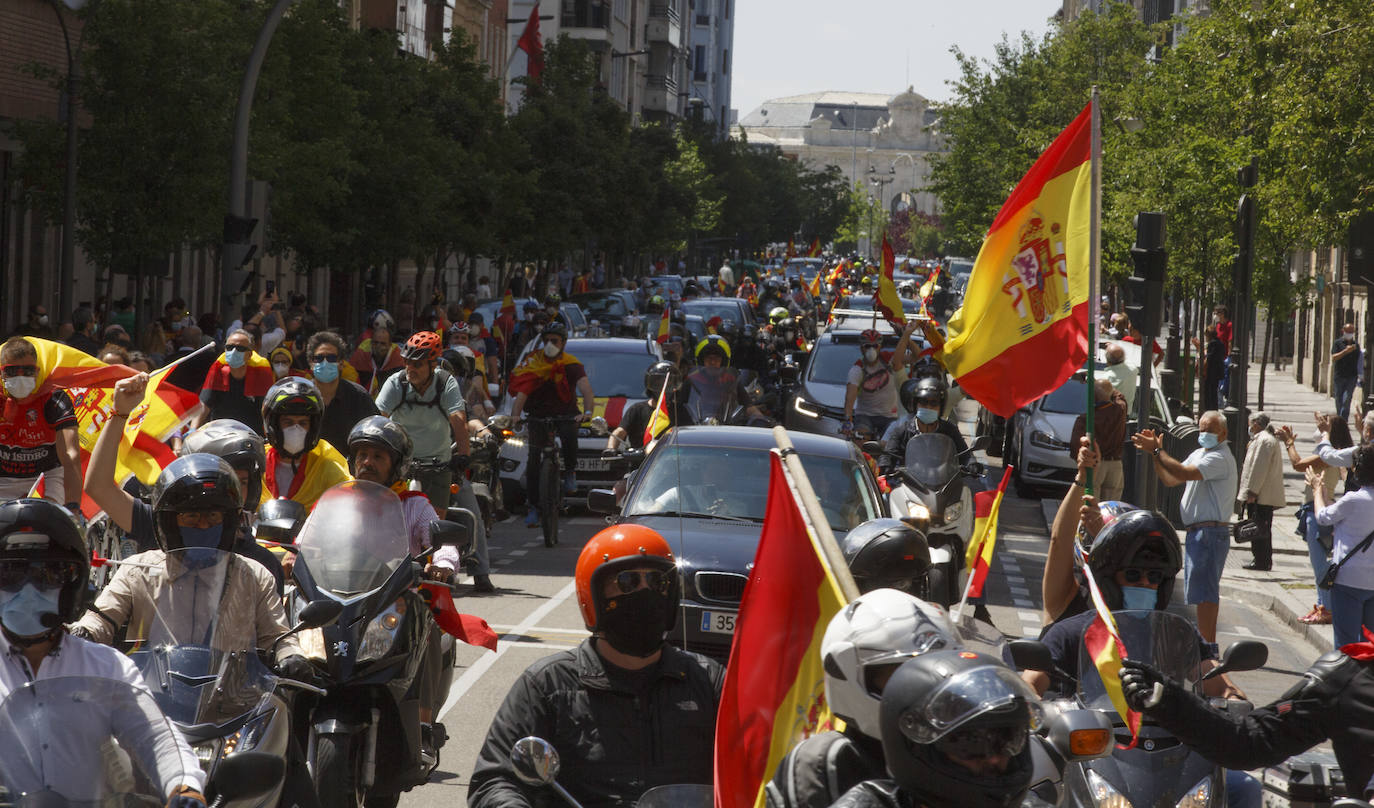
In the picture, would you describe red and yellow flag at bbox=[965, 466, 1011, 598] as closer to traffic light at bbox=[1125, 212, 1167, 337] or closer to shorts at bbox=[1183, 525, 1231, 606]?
shorts at bbox=[1183, 525, 1231, 606]

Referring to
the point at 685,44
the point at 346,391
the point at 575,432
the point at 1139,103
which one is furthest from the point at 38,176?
the point at 685,44

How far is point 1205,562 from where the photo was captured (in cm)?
1259

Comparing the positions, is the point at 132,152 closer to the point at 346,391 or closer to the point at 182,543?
the point at 346,391

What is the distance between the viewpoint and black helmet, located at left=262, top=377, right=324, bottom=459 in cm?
798

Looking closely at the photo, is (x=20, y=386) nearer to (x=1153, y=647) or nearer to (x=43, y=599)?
(x=43, y=599)

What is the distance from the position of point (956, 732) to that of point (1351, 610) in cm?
836

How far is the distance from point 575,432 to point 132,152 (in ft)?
28.0

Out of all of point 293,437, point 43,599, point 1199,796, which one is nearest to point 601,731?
point 43,599

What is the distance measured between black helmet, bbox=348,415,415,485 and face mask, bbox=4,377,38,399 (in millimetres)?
3124

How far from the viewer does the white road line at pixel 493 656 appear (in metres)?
10.5

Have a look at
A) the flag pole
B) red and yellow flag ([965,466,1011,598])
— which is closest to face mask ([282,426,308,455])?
red and yellow flag ([965,466,1011,598])

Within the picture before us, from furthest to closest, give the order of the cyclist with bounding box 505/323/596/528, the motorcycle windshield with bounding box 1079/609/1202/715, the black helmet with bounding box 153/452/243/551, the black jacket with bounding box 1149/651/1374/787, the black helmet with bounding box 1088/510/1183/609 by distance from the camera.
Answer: the cyclist with bounding box 505/323/596/528
the black helmet with bounding box 1088/510/1183/609
the black helmet with bounding box 153/452/243/551
the motorcycle windshield with bounding box 1079/609/1202/715
the black jacket with bounding box 1149/651/1374/787

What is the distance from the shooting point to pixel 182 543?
582 cm

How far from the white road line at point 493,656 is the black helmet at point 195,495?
302cm
